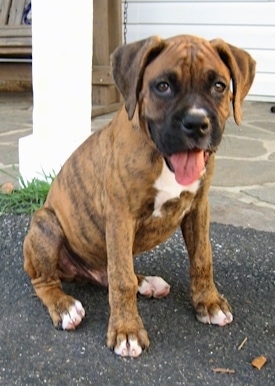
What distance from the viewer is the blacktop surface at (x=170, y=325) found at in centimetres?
268

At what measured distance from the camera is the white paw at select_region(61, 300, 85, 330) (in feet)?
9.88

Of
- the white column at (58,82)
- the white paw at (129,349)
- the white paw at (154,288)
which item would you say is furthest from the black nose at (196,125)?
the white column at (58,82)

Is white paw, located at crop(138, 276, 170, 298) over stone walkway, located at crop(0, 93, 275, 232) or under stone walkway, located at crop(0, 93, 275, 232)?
over

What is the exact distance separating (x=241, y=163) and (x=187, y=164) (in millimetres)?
3076

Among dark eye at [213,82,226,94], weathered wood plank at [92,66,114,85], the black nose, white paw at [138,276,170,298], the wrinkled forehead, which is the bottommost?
white paw at [138,276,170,298]

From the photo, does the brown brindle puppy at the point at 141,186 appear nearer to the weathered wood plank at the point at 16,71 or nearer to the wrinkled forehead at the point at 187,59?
the wrinkled forehead at the point at 187,59

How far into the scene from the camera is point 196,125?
2502 millimetres

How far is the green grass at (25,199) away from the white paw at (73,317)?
1348mm

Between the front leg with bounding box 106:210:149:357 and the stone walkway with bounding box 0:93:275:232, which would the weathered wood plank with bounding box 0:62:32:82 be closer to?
the stone walkway with bounding box 0:93:275:232

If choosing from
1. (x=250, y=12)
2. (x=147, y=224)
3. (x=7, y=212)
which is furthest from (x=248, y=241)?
(x=250, y=12)

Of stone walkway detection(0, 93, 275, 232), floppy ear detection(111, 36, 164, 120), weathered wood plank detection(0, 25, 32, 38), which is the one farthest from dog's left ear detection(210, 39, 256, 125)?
weathered wood plank detection(0, 25, 32, 38)

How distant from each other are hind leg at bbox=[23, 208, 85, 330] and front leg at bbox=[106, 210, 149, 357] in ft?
0.89

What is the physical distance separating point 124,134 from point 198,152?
37cm

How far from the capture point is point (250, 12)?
27.0 ft
